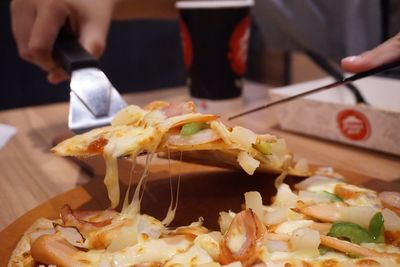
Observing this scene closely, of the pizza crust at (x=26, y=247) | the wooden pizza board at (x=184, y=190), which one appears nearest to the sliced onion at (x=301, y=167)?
the wooden pizza board at (x=184, y=190)

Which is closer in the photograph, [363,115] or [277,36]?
[363,115]

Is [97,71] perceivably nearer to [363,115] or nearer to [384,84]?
[363,115]

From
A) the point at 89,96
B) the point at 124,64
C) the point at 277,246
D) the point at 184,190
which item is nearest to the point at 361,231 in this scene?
the point at 277,246

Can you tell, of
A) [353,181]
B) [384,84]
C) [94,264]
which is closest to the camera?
[94,264]

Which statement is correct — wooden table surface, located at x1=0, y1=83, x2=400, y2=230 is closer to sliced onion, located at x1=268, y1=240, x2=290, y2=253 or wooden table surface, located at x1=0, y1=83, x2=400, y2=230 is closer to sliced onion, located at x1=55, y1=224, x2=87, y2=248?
sliced onion, located at x1=55, y1=224, x2=87, y2=248

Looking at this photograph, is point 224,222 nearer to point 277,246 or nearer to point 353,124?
point 277,246

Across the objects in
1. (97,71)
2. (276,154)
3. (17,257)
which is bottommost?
(17,257)

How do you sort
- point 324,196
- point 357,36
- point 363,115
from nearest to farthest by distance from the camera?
point 324,196
point 363,115
point 357,36

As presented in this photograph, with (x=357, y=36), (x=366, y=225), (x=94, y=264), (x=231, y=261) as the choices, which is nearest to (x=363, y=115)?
(x=366, y=225)
